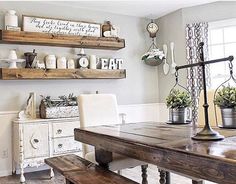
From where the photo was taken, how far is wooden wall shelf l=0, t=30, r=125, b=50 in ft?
12.4

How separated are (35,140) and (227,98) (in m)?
2.68

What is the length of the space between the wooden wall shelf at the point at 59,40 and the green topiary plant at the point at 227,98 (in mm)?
2931

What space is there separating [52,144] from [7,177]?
768 mm

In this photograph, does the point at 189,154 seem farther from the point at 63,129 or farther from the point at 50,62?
the point at 50,62

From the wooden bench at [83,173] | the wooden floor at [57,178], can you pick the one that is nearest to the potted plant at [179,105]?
the wooden bench at [83,173]

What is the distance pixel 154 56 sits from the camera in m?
4.88

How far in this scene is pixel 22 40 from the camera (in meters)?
3.84

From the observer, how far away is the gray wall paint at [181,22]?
4305 mm

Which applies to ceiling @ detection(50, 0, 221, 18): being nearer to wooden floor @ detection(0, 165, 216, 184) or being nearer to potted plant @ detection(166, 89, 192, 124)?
wooden floor @ detection(0, 165, 216, 184)

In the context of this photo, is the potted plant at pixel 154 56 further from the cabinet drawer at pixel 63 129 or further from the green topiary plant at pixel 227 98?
the green topiary plant at pixel 227 98

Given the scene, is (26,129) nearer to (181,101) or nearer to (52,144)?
(52,144)

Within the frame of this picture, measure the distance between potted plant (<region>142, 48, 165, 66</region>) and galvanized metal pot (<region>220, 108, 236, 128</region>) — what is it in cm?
319

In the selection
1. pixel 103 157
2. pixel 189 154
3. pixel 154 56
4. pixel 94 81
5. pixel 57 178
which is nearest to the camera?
pixel 189 154


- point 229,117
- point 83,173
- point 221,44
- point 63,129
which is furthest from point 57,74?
point 229,117
